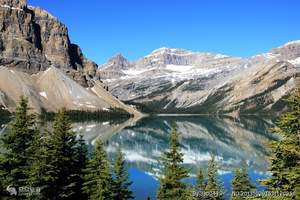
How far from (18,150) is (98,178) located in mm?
6012

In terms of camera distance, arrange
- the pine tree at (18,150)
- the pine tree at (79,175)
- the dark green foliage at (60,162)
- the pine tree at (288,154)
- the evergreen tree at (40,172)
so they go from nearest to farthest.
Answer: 1. the pine tree at (288,154)
2. the evergreen tree at (40,172)
3. the dark green foliage at (60,162)
4. the pine tree at (18,150)
5. the pine tree at (79,175)

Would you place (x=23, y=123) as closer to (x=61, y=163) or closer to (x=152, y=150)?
(x=61, y=163)

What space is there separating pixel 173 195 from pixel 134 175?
7434 cm

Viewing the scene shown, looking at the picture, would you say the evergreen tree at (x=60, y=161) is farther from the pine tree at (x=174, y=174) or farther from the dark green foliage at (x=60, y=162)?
the pine tree at (x=174, y=174)

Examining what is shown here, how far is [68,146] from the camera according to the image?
32625 millimetres

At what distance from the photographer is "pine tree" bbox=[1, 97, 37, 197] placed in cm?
3002

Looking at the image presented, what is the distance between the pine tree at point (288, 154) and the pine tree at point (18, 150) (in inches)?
605

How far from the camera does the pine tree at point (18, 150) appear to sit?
3002cm

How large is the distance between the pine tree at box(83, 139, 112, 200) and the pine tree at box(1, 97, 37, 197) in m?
5.06

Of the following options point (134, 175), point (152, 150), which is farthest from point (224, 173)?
point (152, 150)

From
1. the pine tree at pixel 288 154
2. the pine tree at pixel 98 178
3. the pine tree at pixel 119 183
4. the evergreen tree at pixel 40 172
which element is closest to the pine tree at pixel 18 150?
the evergreen tree at pixel 40 172

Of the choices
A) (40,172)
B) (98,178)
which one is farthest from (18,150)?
(98,178)

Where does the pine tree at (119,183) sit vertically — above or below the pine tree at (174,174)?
below

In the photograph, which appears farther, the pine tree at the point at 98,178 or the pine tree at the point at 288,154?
the pine tree at the point at 98,178
